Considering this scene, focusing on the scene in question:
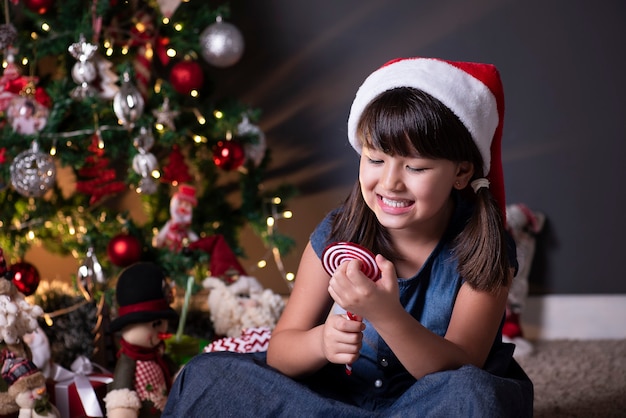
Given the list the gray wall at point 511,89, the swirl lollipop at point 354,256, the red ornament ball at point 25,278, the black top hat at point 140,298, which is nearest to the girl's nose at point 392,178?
the swirl lollipop at point 354,256

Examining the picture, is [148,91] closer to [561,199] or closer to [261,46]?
[261,46]

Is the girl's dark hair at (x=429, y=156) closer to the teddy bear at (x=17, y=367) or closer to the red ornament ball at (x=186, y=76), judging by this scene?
the teddy bear at (x=17, y=367)

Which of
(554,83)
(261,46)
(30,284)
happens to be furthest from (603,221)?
(30,284)

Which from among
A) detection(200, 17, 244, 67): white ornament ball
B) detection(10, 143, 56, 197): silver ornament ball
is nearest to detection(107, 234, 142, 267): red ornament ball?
detection(10, 143, 56, 197): silver ornament ball

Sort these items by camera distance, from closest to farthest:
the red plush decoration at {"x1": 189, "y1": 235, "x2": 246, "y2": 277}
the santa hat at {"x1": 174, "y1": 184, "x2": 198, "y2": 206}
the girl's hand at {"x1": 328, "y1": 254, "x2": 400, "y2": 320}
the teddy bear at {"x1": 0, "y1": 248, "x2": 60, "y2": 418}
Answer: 1. the girl's hand at {"x1": 328, "y1": 254, "x2": 400, "y2": 320}
2. the teddy bear at {"x1": 0, "y1": 248, "x2": 60, "y2": 418}
3. the red plush decoration at {"x1": 189, "y1": 235, "x2": 246, "y2": 277}
4. the santa hat at {"x1": 174, "y1": 184, "x2": 198, "y2": 206}

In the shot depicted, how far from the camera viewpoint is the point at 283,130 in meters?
2.76

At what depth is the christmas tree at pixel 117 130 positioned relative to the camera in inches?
86.5

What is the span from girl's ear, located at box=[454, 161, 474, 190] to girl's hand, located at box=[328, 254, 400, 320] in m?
0.29

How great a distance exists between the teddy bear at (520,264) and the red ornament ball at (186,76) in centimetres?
105

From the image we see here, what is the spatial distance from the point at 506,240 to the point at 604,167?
134cm

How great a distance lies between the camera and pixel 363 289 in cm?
124

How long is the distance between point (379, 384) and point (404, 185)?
38 centimetres

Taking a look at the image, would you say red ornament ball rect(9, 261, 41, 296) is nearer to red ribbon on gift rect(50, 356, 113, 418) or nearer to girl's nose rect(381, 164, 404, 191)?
red ribbon on gift rect(50, 356, 113, 418)

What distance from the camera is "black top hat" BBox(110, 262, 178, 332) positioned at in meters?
1.83
